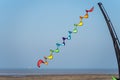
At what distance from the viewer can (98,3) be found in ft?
104

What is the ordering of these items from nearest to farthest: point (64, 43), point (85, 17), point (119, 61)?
point (119, 61) < point (85, 17) < point (64, 43)

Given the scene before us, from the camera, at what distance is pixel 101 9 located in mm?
31688

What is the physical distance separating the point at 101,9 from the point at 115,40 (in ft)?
9.78

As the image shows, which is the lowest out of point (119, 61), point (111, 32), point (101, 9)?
point (119, 61)

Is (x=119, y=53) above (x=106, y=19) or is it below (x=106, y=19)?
below

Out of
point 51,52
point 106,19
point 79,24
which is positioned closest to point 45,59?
point 51,52

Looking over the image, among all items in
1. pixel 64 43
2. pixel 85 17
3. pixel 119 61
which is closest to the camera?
pixel 119 61

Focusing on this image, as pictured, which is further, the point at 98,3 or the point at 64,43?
the point at 64,43

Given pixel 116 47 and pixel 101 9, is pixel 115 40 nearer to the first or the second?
pixel 116 47

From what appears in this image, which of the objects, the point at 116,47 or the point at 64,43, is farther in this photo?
the point at 64,43

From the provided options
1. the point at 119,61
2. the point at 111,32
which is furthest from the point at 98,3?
the point at 119,61

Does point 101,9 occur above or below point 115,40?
above

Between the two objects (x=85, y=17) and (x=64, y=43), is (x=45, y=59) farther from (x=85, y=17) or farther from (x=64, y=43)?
(x=85, y=17)

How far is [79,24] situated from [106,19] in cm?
431
